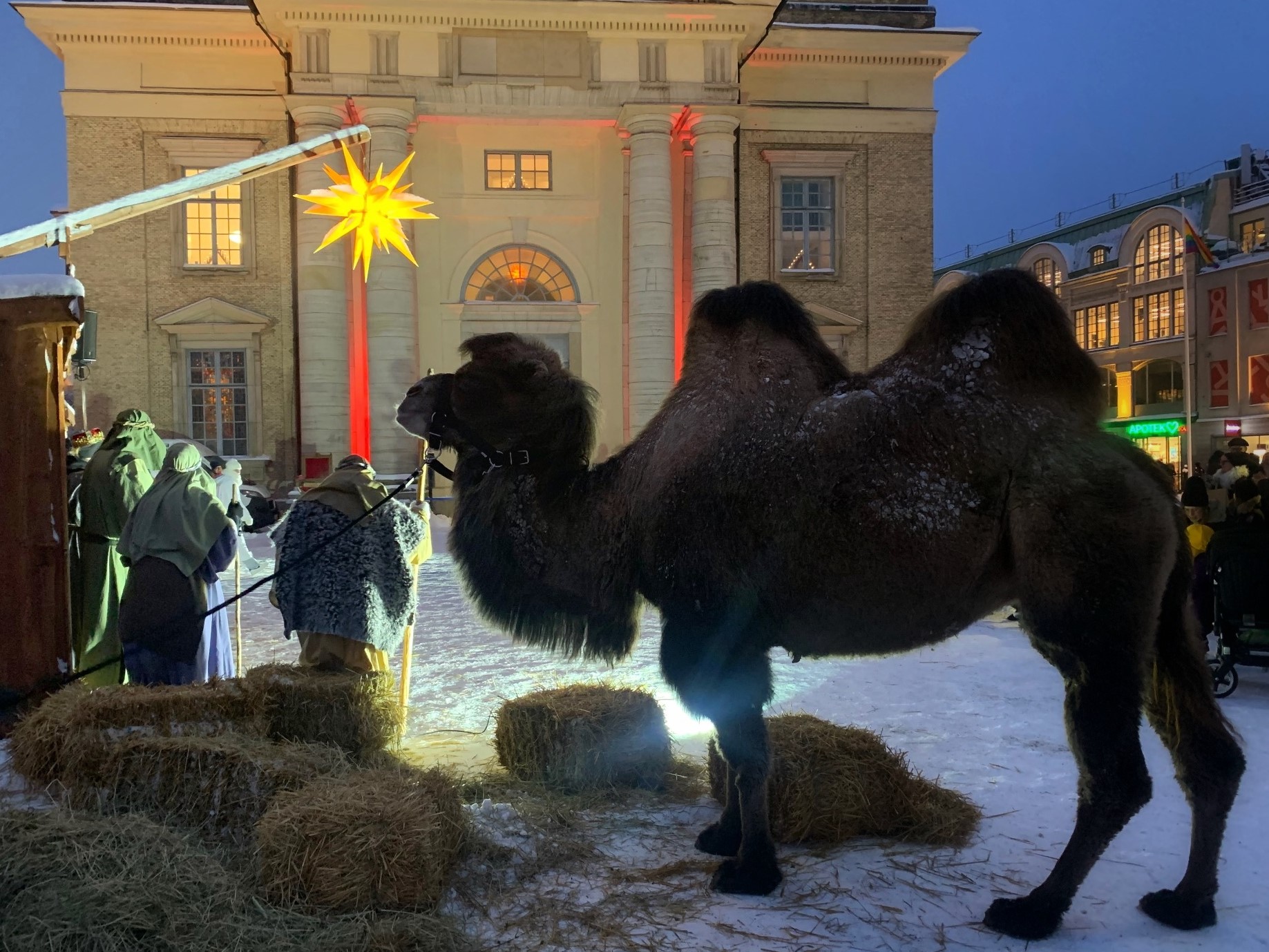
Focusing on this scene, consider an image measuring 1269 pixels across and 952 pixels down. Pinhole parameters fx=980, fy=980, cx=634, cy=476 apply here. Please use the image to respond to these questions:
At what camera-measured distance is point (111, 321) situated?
81.9ft

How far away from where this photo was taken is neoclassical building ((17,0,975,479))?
2366 centimetres

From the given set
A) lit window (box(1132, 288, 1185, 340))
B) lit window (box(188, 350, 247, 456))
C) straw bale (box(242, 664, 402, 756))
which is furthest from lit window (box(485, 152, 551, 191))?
lit window (box(1132, 288, 1185, 340))

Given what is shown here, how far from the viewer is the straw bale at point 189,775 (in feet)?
14.8

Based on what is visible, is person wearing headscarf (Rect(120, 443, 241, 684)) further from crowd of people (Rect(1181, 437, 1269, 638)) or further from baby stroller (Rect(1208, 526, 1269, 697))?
baby stroller (Rect(1208, 526, 1269, 697))

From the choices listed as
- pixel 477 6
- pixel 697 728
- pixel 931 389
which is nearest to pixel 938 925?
pixel 931 389

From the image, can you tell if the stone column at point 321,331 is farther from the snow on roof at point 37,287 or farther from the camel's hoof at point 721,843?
the camel's hoof at point 721,843

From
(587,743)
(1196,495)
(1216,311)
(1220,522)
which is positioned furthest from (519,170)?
(1216,311)

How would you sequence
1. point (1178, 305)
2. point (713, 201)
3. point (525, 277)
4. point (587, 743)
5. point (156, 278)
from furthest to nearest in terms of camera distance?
point (1178, 305)
point (525, 277)
point (156, 278)
point (713, 201)
point (587, 743)

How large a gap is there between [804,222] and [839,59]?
440 cm

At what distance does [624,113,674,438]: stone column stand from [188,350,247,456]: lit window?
10.5m

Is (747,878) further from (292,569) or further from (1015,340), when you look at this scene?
(292,569)

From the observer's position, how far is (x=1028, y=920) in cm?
373

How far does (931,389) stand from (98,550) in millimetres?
5764

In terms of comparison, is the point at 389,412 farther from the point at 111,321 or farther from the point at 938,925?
the point at 938,925
